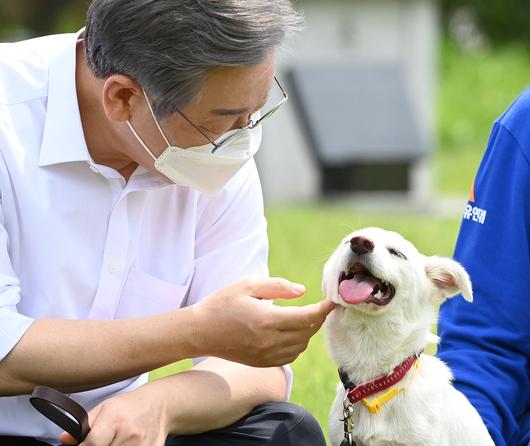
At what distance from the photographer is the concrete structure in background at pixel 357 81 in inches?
519

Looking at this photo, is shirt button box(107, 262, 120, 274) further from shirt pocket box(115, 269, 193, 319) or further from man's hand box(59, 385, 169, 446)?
man's hand box(59, 385, 169, 446)

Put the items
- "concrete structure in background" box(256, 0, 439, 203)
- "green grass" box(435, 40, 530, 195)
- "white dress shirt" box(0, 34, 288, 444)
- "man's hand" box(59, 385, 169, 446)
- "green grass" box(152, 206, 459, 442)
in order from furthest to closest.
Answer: "green grass" box(435, 40, 530, 195), "concrete structure in background" box(256, 0, 439, 203), "green grass" box(152, 206, 459, 442), "white dress shirt" box(0, 34, 288, 444), "man's hand" box(59, 385, 169, 446)

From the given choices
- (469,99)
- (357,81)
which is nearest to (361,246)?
(357,81)

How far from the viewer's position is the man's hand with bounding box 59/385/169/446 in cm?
260

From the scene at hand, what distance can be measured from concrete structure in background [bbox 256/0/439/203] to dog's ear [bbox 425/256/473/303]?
9.68 meters

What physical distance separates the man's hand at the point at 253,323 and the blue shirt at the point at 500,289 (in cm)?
69

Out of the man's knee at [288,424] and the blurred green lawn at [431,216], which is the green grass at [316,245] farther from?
the man's knee at [288,424]

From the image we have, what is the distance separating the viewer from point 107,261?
2.87 metres

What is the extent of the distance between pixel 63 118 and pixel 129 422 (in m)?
0.75

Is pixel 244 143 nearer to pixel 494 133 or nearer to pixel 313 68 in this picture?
pixel 494 133

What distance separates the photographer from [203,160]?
2830mm

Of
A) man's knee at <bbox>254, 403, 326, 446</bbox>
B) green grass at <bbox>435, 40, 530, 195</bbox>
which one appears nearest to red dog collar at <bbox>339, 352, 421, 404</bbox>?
man's knee at <bbox>254, 403, 326, 446</bbox>

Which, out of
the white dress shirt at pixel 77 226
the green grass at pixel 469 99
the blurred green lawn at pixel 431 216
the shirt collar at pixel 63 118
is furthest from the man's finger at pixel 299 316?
the green grass at pixel 469 99

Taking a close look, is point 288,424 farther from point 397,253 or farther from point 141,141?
point 141,141
